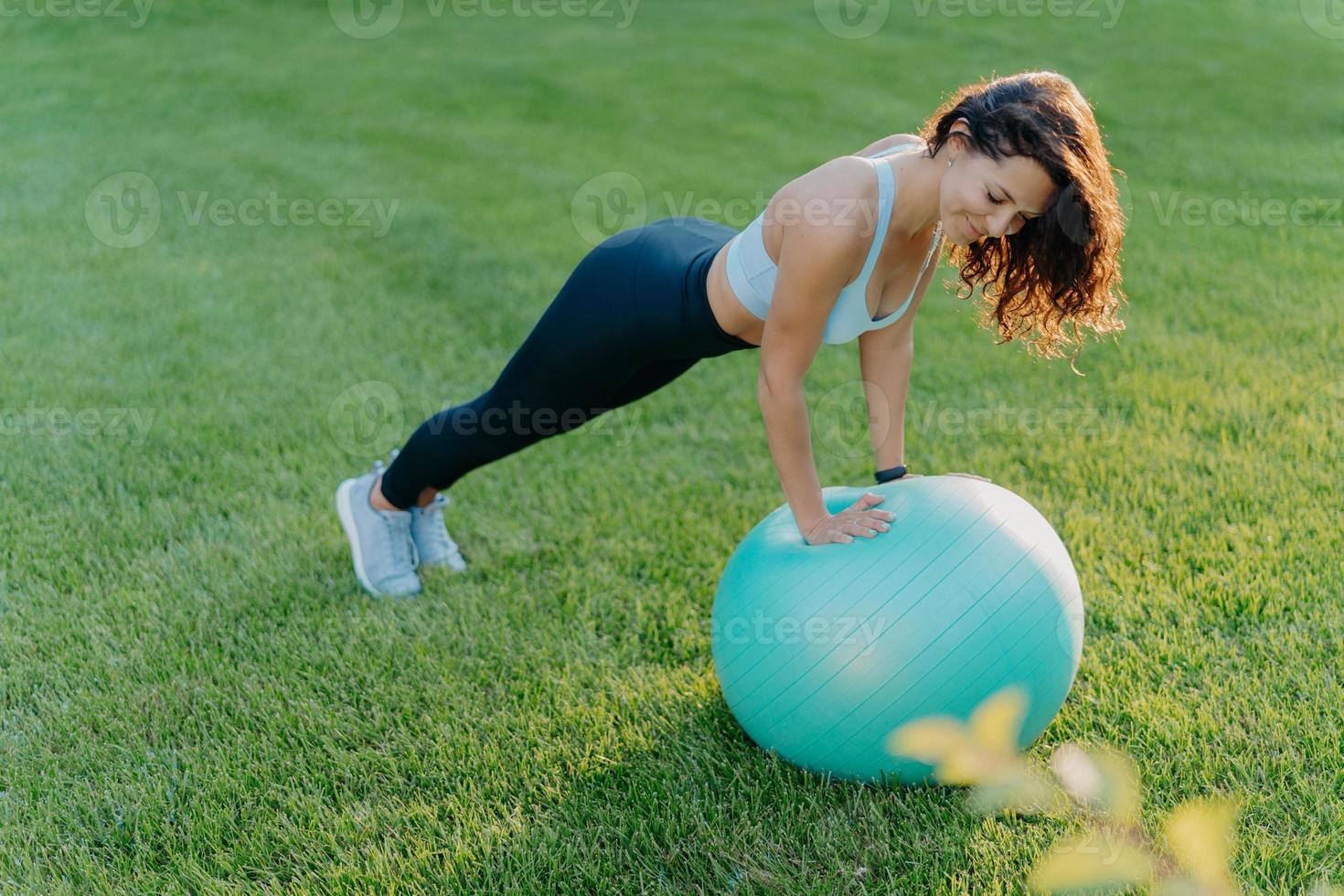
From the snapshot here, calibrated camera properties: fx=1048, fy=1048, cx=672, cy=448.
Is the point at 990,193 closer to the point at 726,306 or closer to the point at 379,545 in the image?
the point at 726,306

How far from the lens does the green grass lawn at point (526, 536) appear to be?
8.46 feet

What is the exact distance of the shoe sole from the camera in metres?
3.58

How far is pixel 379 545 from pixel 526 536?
22.8 inches

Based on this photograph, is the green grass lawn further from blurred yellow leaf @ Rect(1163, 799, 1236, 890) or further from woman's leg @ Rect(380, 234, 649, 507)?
woman's leg @ Rect(380, 234, 649, 507)

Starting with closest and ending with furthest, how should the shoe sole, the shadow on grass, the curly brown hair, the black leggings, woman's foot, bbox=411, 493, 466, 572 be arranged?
1. the curly brown hair
2. the shadow on grass
3. the black leggings
4. the shoe sole
5. woman's foot, bbox=411, 493, 466, 572

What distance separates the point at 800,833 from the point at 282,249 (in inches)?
230

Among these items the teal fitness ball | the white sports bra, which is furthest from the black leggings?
the teal fitness ball

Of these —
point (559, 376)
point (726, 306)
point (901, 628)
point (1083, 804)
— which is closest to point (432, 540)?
point (559, 376)

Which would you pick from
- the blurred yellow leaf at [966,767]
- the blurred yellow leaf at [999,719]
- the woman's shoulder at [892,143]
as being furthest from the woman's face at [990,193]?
the blurred yellow leaf at [966,767]

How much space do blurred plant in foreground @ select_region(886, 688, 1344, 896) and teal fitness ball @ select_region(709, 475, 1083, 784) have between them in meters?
0.06

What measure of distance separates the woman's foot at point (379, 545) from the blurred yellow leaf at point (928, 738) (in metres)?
1.84

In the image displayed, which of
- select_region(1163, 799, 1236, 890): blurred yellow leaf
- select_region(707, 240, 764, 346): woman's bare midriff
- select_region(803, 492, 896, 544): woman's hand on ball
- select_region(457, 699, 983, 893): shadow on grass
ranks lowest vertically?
select_region(457, 699, 983, 893): shadow on grass

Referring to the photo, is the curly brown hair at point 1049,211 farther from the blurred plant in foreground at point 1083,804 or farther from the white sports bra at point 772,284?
the blurred plant in foreground at point 1083,804

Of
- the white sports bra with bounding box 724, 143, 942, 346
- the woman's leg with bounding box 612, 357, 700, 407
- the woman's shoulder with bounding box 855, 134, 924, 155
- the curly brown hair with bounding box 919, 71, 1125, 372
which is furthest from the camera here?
the woman's leg with bounding box 612, 357, 700, 407
